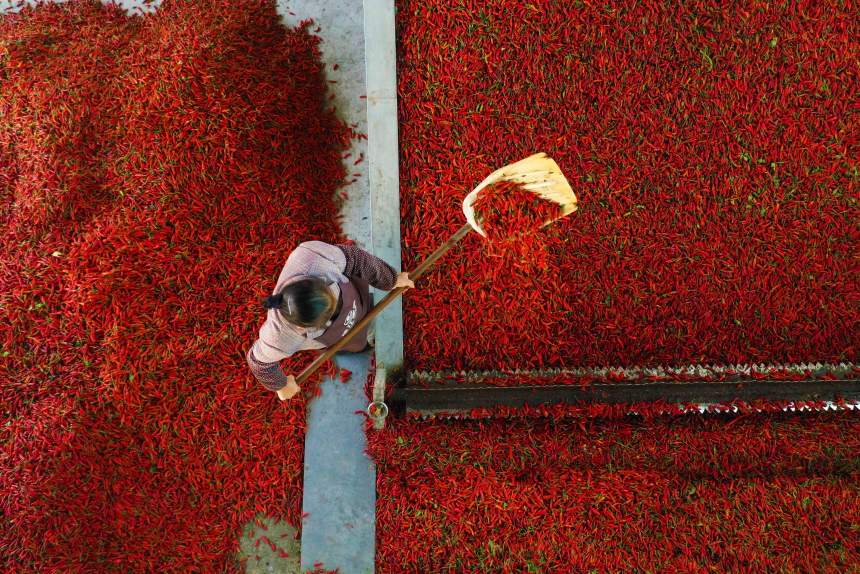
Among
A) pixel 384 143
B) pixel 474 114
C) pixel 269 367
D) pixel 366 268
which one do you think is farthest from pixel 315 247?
pixel 474 114

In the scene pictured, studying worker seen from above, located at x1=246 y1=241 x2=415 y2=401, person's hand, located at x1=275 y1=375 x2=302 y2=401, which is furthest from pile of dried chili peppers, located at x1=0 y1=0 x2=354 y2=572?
worker seen from above, located at x1=246 y1=241 x2=415 y2=401

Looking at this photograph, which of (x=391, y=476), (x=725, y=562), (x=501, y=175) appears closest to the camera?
(x=501, y=175)

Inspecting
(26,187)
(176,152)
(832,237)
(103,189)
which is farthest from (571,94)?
(26,187)

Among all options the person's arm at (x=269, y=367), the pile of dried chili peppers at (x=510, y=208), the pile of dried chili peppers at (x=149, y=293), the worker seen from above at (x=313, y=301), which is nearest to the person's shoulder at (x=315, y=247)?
the worker seen from above at (x=313, y=301)

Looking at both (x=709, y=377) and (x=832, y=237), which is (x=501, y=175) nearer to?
(x=709, y=377)

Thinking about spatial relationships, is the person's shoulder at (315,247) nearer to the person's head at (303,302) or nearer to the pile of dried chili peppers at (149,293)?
the person's head at (303,302)
